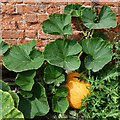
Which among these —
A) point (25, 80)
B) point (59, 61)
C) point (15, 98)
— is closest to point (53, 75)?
point (59, 61)

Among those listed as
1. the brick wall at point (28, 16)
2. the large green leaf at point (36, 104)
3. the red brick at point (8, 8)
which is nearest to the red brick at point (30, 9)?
the brick wall at point (28, 16)

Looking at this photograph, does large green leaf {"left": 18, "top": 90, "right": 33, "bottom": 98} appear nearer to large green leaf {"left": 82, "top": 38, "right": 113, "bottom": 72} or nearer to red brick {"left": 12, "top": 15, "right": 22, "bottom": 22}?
large green leaf {"left": 82, "top": 38, "right": 113, "bottom": 72}

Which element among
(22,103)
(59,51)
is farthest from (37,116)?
(59,51)

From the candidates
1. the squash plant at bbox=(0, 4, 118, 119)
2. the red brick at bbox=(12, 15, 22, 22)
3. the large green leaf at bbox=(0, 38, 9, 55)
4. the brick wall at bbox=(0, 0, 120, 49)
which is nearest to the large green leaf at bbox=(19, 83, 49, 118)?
the squash plant at bbox=(0, 4, 118, 119)

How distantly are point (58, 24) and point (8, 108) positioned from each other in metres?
0.79

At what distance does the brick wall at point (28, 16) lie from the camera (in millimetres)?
3186

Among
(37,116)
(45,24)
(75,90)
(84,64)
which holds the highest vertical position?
(45,24)

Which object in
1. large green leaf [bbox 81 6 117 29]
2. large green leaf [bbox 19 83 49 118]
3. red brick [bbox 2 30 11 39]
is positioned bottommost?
large green leaf [bbox 19 83 49 118]

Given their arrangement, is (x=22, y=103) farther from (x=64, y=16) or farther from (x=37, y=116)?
(x=64, y=16)

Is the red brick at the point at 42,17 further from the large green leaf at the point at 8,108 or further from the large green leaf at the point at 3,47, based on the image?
the large green leaf at the point at 8,108

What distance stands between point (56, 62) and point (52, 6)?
533mm

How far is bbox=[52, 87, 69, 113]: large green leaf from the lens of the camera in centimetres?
297

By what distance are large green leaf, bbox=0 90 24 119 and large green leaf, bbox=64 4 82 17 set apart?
851mm

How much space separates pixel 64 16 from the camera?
302cm
